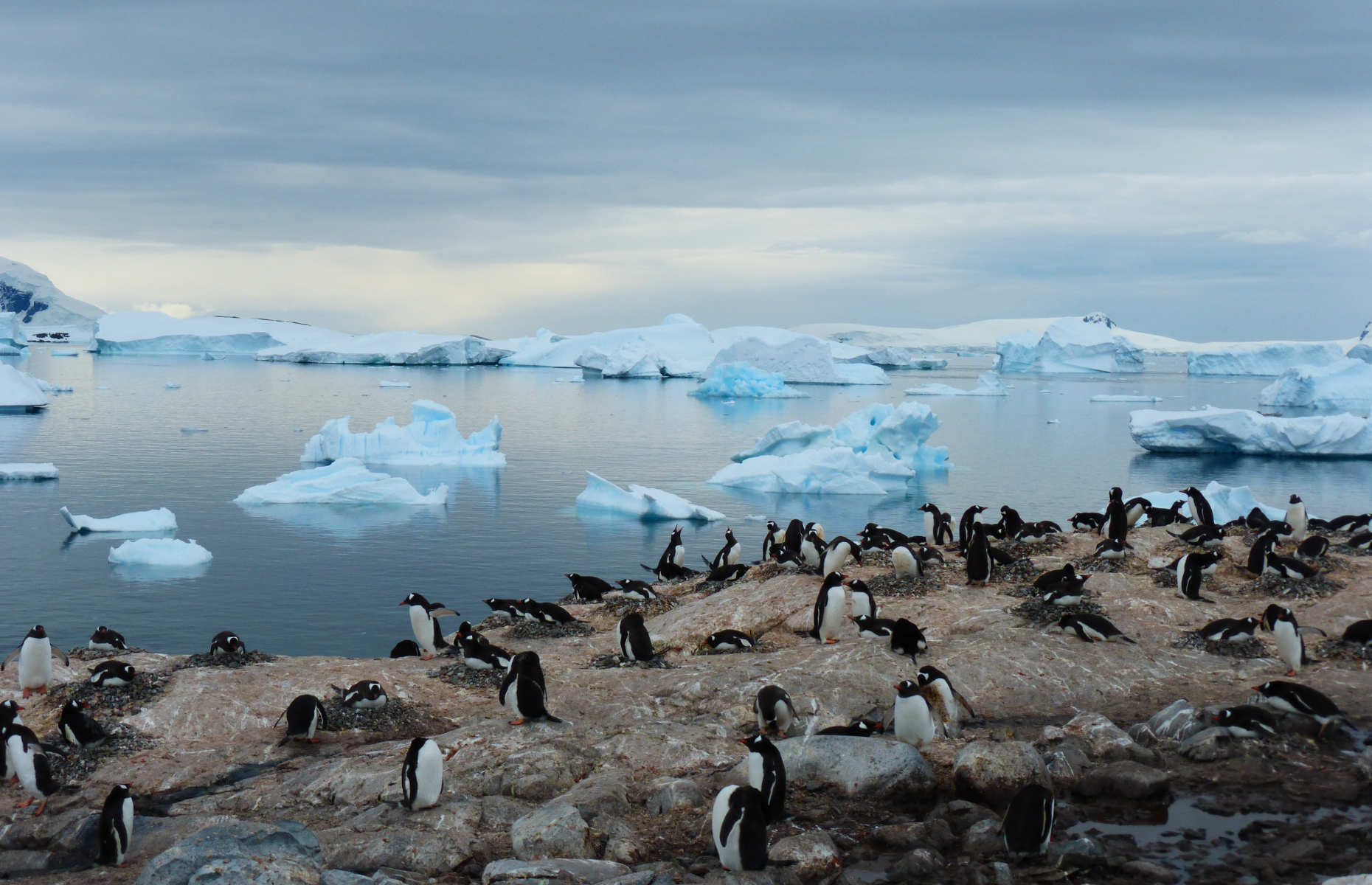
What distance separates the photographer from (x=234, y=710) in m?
10.7

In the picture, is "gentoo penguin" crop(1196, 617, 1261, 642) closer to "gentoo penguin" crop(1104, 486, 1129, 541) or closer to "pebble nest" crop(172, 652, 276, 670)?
"gentoo penguin" crop(1104, 486, 1129, 541)

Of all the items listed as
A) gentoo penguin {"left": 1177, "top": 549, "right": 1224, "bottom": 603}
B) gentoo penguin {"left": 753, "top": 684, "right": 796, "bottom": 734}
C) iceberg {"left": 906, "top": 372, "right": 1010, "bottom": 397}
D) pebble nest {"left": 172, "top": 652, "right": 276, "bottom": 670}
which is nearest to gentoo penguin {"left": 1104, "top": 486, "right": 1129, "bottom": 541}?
gentoo penguin {"left": 1177, "top": 549, "right": 1224, "bottom": 603}

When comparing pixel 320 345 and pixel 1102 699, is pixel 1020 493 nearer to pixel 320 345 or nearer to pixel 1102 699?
pixel 1102 699

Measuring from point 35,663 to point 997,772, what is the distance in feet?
30.8

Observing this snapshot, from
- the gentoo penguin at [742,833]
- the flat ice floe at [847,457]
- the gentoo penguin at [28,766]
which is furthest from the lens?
the flat ice floe at [847,457]

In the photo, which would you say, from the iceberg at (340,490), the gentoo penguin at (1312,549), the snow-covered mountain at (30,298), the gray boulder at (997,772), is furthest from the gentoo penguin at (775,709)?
the snow-covered mountain at (30,298)

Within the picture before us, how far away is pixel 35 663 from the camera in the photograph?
10.8 metres

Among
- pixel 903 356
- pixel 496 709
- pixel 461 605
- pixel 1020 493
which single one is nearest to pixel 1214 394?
pixel 903 356

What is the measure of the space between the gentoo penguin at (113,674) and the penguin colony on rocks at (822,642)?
0.05 ft

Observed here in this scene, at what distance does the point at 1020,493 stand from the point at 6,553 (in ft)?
106

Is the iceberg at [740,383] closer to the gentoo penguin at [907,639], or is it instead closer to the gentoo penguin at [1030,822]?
the gentoo penguin at [907,639]

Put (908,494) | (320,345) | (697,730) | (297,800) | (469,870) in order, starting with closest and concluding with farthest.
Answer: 1. (469,870)
2. (297,800)
3. (697,730)
4. (908,494)
5. (320,345)

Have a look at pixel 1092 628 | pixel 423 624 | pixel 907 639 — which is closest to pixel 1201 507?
pixel 1092 628

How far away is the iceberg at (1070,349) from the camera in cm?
11475
